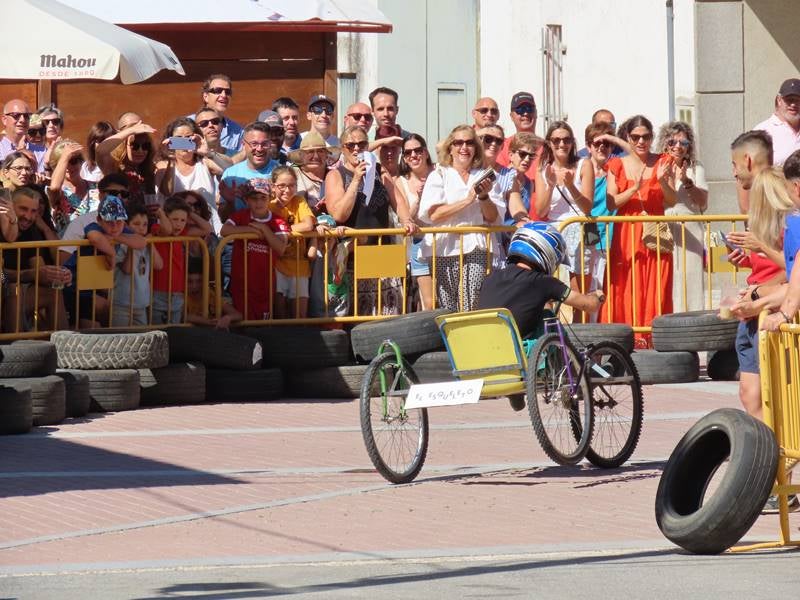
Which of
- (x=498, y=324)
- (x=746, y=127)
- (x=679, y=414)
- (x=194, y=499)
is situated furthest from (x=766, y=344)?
(x=746, y=127)

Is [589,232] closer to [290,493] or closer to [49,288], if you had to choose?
[49,288]

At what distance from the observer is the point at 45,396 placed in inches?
522

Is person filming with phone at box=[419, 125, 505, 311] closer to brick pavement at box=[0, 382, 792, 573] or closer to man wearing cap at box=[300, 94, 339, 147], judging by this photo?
man wearing cap at box=[300, 94, 339, 147]

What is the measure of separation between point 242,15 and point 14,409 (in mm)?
9988

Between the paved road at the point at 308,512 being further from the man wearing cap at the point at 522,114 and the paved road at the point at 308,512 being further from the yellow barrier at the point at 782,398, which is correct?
the man wearing cap at the point at 522,114

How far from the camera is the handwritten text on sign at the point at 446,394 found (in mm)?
10781

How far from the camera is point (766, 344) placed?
8914 mm

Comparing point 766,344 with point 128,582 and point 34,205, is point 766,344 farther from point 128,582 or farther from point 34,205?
point 34,205

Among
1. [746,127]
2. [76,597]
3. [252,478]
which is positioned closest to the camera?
[76,597]

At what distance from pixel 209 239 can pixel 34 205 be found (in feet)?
5.74

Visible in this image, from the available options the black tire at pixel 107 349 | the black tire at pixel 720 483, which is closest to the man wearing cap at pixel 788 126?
the black tire at pixel 107 349

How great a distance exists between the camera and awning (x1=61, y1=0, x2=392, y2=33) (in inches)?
840

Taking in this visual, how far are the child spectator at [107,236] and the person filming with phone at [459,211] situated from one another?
253 cm

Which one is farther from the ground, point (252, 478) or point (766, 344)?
point (766, 344)
